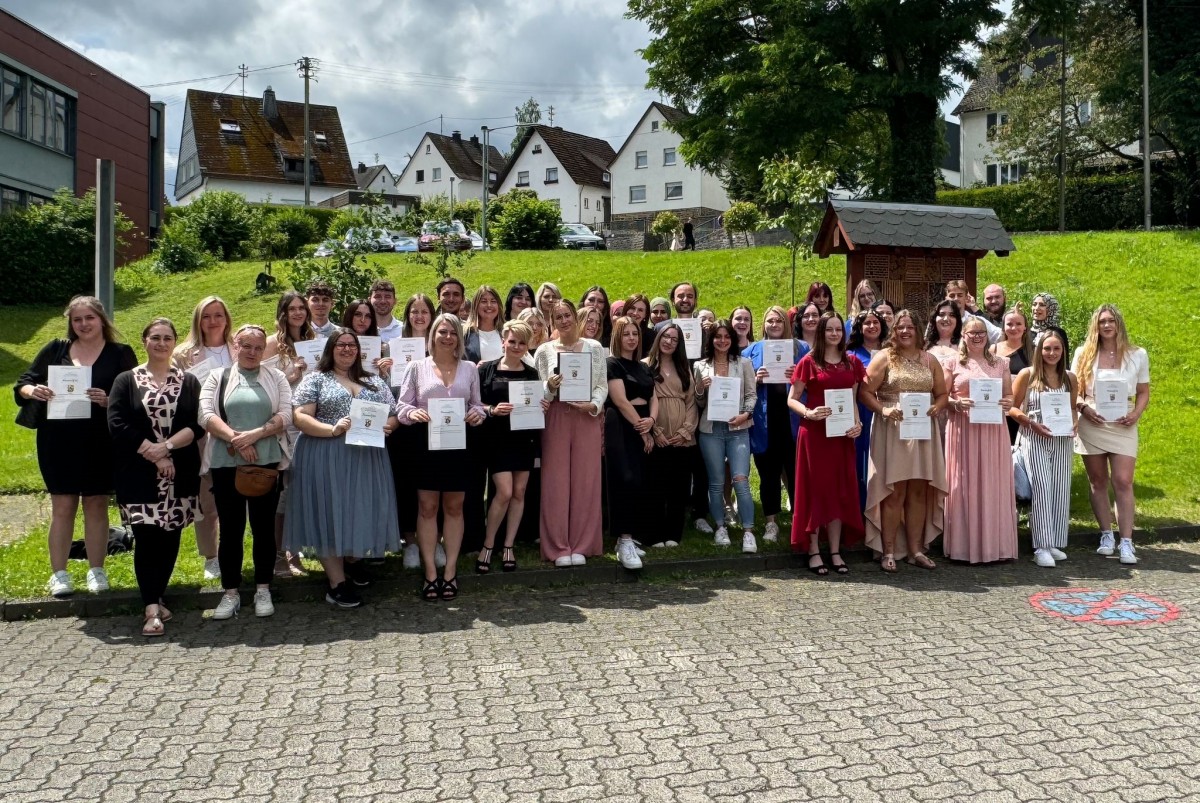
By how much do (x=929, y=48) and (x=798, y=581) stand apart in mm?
26917

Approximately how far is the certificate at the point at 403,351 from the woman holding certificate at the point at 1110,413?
239 inches

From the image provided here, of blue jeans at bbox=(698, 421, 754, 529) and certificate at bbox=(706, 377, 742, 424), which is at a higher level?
certificate at bbox=(706, 377, 742, 424)

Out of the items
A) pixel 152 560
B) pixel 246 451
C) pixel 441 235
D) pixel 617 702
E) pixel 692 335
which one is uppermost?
pixel 441 235

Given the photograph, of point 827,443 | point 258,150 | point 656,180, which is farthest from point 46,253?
point 656,180

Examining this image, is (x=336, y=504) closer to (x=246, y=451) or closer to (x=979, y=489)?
(x=246, y=451)

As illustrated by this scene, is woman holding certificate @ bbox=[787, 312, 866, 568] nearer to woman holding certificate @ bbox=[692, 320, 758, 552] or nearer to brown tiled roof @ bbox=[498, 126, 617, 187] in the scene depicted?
woman holding certificate @ bbox=[692, 320, 758, 552]

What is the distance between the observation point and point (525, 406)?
8320mm

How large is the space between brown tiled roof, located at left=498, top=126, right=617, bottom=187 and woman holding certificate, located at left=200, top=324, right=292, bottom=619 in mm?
72126

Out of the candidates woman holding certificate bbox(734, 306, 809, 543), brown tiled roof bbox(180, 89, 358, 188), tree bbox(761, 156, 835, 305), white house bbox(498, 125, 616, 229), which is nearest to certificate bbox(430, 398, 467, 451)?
woman holding certificate bbox(734, 306, 809, 543)

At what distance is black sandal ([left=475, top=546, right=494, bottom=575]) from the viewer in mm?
8453

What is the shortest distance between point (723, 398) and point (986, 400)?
90.4 inches

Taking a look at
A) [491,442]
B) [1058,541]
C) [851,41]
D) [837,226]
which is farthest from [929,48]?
[491,442]

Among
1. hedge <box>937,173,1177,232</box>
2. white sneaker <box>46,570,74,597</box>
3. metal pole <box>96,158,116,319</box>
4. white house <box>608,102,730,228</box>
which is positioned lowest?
white sneaker <box>46,570,74,597</box>

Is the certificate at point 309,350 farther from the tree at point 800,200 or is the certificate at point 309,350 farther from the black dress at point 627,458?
the tree at point 800,200
